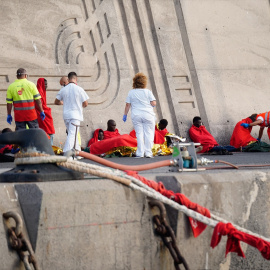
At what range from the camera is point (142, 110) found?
11.0 metres

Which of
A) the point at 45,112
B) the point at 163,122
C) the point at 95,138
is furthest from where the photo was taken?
the point at 163,122

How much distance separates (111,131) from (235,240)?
34.8 ft

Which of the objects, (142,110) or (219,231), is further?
(142,110)

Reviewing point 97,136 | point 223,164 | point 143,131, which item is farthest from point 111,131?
point 223,164

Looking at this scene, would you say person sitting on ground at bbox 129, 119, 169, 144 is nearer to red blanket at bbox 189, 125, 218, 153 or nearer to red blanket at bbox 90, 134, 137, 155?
red blanket at bbox 189, 125, 218, 153

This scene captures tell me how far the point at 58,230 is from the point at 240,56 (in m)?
13.4

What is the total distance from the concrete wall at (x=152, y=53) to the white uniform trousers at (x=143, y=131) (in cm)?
296

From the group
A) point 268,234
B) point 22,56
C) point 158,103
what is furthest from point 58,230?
point 158,103

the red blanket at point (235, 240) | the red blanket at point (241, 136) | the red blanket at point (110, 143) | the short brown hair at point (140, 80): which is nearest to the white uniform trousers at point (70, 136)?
the short brown hair at point (140, 80)

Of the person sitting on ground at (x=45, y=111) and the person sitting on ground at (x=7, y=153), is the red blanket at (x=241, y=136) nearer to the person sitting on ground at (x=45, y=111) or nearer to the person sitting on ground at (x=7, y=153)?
the person sitting on ground at (x=45, y=111)

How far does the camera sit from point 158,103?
14.8 m

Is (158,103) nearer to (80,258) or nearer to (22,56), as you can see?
(22,56)

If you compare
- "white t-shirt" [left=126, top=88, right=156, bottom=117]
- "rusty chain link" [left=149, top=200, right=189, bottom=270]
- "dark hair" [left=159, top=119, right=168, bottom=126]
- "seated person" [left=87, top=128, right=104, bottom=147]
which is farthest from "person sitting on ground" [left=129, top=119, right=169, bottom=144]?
"rusty chain link" [left=149, top=200, right=189, bottom=270]

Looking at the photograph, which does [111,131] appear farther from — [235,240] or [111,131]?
[235,240]
